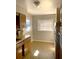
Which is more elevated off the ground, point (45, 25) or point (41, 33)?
point (45, 25)

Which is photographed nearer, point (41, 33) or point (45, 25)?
point (45, 25)

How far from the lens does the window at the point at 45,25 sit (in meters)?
7.88

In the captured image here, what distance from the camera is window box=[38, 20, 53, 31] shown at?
7.88m

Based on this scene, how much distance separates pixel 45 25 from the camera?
808cm
